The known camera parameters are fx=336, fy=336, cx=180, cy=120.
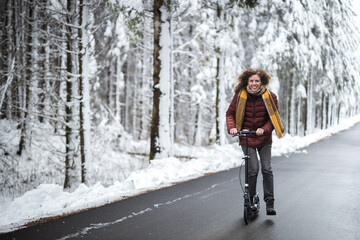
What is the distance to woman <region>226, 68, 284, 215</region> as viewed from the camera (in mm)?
4891

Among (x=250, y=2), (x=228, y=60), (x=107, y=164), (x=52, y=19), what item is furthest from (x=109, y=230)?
(x=228, y=60)

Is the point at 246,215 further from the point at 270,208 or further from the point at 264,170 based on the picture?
the point at 264,170

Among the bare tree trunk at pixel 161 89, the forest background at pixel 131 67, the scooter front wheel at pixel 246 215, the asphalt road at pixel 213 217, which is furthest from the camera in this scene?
the bare tree trunk at pixel 161 89

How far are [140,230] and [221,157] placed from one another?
7.39 m

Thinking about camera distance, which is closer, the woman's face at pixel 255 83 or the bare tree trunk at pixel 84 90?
the woman's face at pixel 255 83

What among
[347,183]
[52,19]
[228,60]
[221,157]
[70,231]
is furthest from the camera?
[228,60]

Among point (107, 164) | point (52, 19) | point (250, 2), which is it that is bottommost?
point (107, 164)

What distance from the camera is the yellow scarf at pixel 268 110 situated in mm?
4832

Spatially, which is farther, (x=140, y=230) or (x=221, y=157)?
(x=221, y=157)

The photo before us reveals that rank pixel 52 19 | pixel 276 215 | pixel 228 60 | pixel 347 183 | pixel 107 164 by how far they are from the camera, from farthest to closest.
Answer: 1. pixel 228 60
2. pixel 107 164
3. pixel 52 19
4. pixel 347 183
5. pixel 276 215

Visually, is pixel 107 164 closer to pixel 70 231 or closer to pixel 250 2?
pixel 250 2

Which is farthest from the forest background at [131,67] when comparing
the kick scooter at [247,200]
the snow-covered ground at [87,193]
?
the kick scooter at [247,200]

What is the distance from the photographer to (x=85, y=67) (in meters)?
10.2

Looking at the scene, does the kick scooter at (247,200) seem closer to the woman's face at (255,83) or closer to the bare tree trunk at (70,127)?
the woman's face at (255,83)
